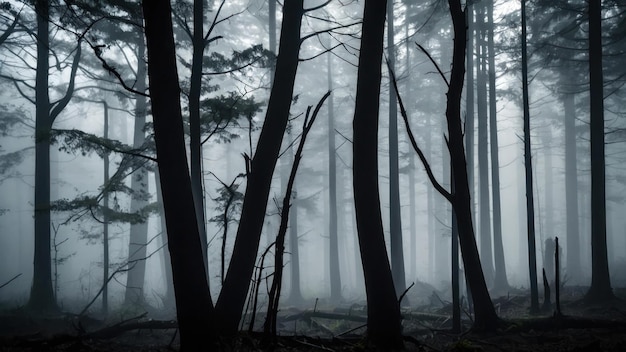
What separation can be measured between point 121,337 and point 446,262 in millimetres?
29002

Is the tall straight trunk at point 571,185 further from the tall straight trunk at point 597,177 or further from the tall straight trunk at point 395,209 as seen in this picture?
the tall straight trunk at point 395,209

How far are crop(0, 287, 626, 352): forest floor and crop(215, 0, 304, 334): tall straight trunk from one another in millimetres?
522

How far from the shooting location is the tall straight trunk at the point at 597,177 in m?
11.0

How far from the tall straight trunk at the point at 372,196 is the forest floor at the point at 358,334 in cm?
35

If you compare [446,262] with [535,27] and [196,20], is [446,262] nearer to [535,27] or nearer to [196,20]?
[535,27]

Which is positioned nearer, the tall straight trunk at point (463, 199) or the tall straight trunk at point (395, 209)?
the tall straight trunk at point (463, 199)

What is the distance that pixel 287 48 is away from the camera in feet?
20.3

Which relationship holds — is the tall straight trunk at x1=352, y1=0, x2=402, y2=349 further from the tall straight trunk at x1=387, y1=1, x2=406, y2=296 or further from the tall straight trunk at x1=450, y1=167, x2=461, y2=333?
the tall straight trunk at x1=387, y1=1, x2=406, y2=296

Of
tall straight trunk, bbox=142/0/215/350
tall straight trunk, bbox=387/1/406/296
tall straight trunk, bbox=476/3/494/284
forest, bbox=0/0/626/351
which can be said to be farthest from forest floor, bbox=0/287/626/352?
tall straight trunk, bbox=476/3/494/284

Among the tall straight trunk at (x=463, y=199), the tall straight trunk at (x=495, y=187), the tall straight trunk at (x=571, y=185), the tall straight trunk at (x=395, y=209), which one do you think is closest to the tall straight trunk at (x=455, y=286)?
the tall straight trunk at (x=463, y=199)

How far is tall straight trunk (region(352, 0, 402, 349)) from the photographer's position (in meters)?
5.37

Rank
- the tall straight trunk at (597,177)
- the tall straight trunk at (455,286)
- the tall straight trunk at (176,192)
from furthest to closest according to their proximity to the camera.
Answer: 1. the tall straight trunk at (597,177)
2. the tall straight trunk at (455,286)
3. the tall straight trunk at (176,192)

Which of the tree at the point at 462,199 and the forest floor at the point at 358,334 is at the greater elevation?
the tree at the point at 462,199

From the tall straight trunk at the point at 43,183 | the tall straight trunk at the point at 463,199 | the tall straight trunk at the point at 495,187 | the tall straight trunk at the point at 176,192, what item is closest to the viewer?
the tall straight trunk at the point at 176,192
